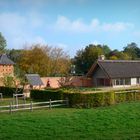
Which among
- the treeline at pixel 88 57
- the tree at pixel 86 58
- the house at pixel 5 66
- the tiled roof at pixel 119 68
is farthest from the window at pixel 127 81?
the tree at pixel 86 58

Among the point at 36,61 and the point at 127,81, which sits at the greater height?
the point at 36,61

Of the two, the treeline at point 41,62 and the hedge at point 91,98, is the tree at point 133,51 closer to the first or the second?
the treeline at point 41,62

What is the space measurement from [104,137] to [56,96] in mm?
12182

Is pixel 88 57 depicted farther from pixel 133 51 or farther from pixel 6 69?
pixel 6 69

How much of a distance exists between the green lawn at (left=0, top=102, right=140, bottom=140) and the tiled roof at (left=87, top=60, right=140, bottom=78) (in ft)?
72.3

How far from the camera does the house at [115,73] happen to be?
4988cm

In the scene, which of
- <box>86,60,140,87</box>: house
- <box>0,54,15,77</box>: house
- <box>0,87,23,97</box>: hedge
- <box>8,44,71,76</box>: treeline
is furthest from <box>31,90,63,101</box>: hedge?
<box>8,44,71,76</box>: treeline

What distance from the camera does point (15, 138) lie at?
19.6 metres

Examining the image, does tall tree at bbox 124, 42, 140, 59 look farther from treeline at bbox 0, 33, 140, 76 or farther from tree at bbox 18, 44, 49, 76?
tree at bbox 18, 44, 49, 76

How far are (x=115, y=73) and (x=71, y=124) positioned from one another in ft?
90.9

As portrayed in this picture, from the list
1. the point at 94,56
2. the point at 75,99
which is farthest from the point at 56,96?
the point at 94,56

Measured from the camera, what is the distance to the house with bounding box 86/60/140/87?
1964 inches

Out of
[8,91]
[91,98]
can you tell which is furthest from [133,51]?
[91,98]

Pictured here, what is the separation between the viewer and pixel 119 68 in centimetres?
5097
